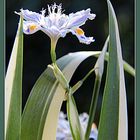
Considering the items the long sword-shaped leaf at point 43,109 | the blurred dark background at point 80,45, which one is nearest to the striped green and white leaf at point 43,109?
the long sword-shaped leaf at point 43,109

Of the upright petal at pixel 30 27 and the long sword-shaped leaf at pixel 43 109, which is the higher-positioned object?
the upright petal at pixel 30 27

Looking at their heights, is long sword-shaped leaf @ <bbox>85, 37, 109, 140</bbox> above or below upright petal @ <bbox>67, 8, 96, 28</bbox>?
below

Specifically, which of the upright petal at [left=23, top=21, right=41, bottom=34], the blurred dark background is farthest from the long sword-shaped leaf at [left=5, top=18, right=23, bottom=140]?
the blurred dark background

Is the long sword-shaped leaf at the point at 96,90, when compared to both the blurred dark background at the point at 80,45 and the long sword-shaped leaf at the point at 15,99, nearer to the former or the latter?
the long sword-shaped leaf at the point at 15,99

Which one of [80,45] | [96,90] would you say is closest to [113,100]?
[96,90]
